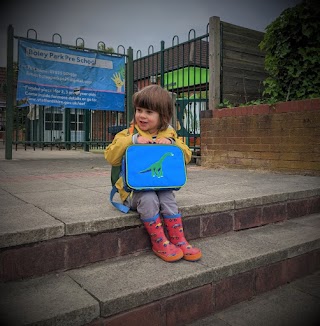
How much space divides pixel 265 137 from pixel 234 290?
2.83 m

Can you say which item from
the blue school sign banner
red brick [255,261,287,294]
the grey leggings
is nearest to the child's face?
the grey leggings

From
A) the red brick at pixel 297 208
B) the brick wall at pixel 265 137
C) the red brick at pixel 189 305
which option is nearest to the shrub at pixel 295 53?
the brick wall at pixel 265 137

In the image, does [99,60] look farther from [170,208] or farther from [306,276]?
[306,276]

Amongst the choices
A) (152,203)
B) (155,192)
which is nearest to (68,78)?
(155,192)

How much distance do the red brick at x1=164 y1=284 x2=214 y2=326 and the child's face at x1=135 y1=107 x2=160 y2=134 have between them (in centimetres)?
105

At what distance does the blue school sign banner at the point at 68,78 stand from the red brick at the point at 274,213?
4.33 meters

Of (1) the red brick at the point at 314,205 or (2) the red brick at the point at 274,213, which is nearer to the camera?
(2) the red brick at the point at 274,213

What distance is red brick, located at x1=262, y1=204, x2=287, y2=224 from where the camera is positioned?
2555 millimetres

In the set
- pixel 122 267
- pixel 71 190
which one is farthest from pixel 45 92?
pixel 122 267

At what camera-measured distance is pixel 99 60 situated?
19.7 ft

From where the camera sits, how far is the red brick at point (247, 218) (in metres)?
2.38

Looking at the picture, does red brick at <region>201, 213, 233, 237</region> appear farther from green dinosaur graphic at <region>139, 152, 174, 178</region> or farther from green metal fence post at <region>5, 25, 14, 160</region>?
green metal fence post at <region>5, 25, 14, 160</region>

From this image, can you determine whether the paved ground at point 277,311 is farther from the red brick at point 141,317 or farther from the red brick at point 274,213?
the red brick at point 274,213

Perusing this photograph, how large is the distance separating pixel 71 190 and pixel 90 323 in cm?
159
